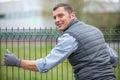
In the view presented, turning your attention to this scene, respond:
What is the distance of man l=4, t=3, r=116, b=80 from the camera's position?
4.23 m

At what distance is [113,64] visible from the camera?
496 centimetres

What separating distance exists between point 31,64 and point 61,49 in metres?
0.38

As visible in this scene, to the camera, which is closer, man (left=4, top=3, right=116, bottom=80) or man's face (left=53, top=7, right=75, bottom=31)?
man (left=4, top=3, right=116, bottom=80)

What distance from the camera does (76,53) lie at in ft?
14.3

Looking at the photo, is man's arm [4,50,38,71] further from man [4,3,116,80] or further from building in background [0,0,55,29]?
building in background [0,0,55,29]

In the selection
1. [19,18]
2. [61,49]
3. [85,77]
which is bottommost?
[85,77]

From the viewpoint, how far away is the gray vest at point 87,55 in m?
4.36

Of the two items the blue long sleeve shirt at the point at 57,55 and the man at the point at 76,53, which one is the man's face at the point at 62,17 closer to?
the man at the point at 76,53

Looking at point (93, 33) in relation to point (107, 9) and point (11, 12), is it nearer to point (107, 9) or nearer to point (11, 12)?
point (107, 9)

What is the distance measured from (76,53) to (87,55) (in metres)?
0.13

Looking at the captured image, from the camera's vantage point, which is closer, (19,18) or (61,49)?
(61,49)

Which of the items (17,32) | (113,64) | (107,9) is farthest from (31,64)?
(107,9)

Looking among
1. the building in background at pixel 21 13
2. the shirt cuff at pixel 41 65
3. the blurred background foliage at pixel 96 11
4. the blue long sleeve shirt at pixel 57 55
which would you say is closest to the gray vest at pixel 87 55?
the blue long sleeve shirt at pixel 57 55

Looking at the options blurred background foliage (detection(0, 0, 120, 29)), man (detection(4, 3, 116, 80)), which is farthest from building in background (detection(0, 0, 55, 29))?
man (detection(4, 3, 116, 80))
